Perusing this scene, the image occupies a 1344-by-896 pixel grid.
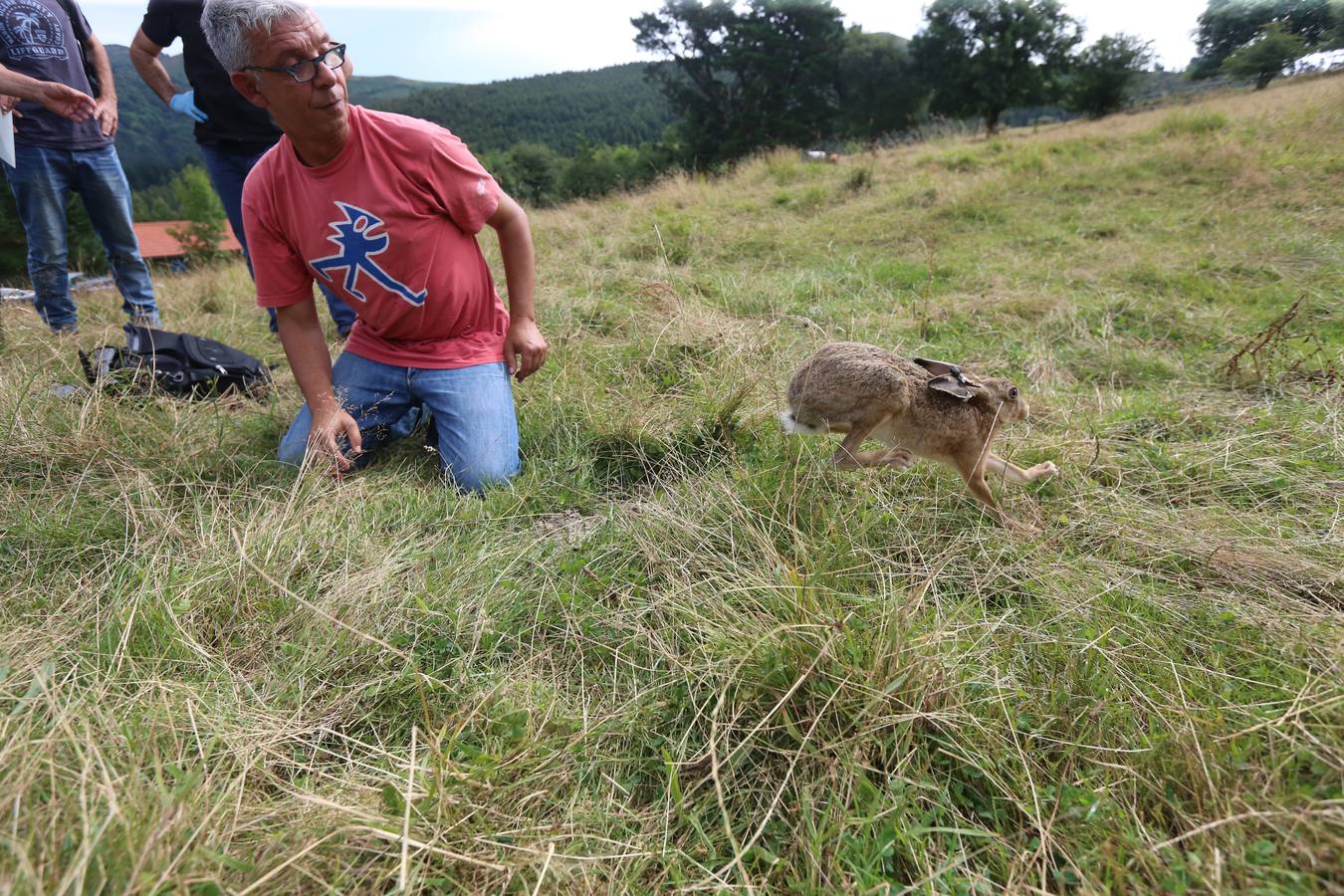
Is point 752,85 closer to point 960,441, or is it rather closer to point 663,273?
point 663,273

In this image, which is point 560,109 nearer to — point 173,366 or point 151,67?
point 151,67

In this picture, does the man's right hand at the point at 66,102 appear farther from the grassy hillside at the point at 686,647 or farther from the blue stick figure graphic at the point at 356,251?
the blue stick figure graphic at the point at 356,251

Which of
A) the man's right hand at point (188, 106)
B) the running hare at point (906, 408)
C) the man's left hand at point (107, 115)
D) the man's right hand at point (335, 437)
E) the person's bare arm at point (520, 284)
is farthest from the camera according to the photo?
the man's left hand at point (107, 115)

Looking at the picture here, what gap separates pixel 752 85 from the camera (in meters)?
34.8

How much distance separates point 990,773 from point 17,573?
297 centimetres

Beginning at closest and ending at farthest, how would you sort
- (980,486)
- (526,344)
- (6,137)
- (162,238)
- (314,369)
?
(980,486), (314,369), (526,344), (6,137), (162,238)

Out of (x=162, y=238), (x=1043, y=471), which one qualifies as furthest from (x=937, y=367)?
(x=162, y=238)

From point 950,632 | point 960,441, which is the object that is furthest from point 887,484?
point 950,632

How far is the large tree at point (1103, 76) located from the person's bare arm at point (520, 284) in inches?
1221

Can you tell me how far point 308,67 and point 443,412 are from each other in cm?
143

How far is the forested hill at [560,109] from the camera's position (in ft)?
133

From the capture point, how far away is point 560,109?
47.8 metres

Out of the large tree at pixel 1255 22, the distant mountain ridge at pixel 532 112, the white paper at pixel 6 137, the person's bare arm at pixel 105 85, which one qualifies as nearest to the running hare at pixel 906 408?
the white paper at pixel 6 137

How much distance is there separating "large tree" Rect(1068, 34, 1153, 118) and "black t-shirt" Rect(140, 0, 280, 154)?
31074 mm
